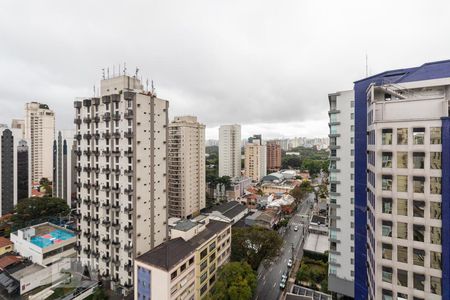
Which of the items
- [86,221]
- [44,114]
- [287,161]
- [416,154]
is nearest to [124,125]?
[86,221]

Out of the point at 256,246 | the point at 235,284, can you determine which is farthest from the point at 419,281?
the point at 256,246

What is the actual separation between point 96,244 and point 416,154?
39.9 m

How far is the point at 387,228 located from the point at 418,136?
20.9ft

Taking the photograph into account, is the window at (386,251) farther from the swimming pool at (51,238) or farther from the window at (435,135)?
the swimming pool at (51,238)

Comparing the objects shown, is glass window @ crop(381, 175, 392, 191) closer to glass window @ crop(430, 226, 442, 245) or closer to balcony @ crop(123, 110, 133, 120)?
glass window @ crop(430, 226, 442, 245)

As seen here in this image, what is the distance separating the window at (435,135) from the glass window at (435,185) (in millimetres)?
2201

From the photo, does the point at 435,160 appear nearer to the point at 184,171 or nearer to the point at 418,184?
the point at 418,184

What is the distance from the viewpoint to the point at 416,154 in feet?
45.4

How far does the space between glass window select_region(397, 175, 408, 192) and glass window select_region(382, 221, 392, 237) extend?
2383mm

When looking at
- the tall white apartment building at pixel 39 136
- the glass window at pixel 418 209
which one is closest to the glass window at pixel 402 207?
the glass window at pixel 418 209

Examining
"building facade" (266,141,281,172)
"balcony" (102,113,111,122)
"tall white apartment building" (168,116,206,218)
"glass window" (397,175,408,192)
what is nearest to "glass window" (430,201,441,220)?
"glass window" (397,175,408,192)

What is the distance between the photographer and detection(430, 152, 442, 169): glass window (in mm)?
13234

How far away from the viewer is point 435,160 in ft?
43.7

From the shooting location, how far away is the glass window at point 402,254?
1402cm
